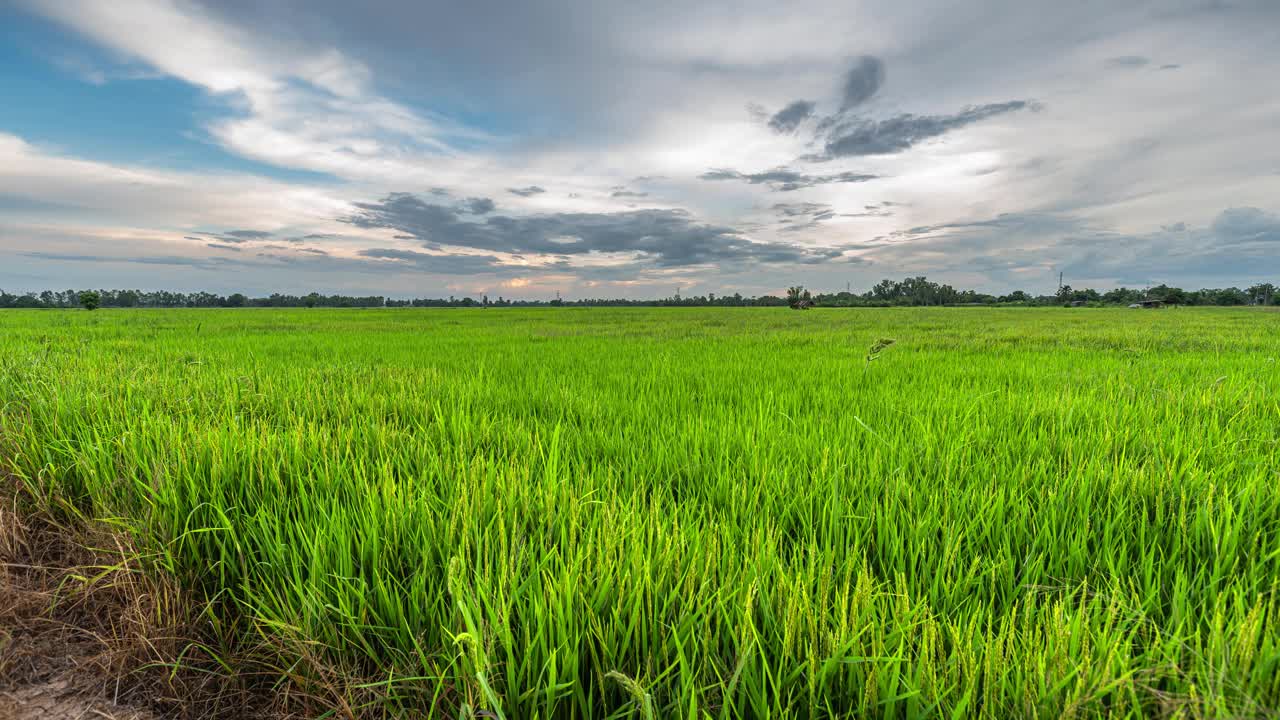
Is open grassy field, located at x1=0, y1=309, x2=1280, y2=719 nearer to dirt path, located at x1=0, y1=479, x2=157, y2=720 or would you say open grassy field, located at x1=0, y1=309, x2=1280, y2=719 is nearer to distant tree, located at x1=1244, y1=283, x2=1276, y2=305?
dirt path, located at x1=0, y1=479, x2=157, y2=720

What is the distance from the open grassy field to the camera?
99 cm

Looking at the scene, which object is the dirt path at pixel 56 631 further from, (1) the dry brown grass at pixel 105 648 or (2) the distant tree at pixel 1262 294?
(2) the distant tree at pixel 1262 294

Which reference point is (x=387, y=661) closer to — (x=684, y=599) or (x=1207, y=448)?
(x=684, y=599)

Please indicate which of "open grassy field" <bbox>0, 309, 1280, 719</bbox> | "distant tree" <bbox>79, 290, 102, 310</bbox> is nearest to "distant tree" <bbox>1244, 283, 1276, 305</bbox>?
"open grassy field" <bbox>0, 309, 1280, 719</bbox>

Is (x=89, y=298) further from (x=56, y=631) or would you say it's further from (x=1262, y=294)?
(x=1262, y=294)

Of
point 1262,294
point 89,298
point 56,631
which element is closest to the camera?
point 56,631

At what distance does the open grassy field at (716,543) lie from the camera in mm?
995

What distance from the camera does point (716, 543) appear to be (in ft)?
4.54

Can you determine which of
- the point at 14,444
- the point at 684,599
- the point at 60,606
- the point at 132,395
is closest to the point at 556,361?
the point at 132,395

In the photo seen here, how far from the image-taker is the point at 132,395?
3.56 meters

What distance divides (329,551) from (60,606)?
3.30 feet

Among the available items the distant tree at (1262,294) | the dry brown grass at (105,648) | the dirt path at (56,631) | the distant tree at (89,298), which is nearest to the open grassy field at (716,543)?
the dry brown grass at (105,648)

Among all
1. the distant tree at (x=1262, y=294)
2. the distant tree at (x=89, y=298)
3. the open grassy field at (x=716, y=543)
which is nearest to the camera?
the open grassy field at (x=716, y=543)

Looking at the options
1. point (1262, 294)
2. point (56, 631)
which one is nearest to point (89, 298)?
point (56, 631)
